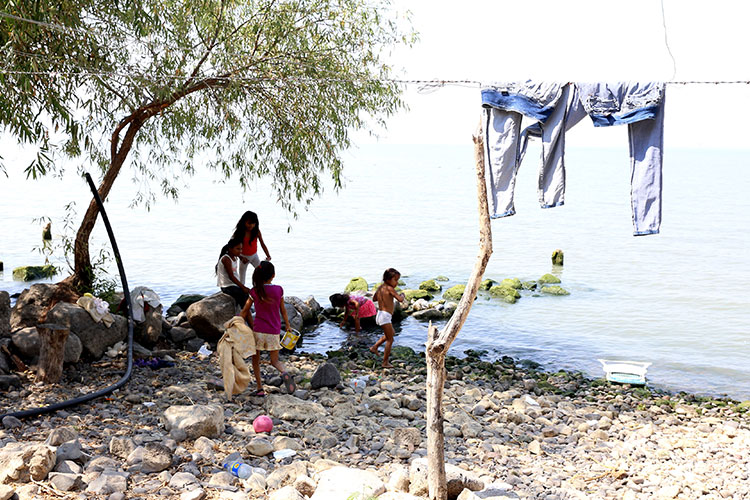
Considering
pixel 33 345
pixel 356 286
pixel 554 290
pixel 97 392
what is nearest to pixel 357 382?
pixel 97 392

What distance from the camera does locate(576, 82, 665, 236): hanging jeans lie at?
→ 23.4 ft

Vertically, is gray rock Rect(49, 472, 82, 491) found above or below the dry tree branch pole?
below

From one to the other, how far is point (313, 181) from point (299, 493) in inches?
268

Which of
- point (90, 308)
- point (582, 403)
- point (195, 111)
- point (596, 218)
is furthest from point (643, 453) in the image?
point (596, 218)

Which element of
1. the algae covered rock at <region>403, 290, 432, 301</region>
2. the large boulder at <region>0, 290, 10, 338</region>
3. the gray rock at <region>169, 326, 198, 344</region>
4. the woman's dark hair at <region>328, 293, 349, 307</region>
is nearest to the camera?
the large boulder at <region>0, 290, 10, 338</region>

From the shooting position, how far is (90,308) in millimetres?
9688

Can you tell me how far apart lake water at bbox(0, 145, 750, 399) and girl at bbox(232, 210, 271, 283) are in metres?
2.43

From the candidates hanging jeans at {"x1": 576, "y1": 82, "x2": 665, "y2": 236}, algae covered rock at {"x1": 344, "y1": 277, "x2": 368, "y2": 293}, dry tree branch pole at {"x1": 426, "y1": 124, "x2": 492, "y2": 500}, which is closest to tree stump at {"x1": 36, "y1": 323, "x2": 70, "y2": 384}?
dry tree branch pole at {"x1": 426, "y1": 124, "x2": 492, "y2": 500}

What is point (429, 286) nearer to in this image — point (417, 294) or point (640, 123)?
point (417, 294)

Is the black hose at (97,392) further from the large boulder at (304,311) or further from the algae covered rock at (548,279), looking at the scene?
the algae covered rock at (548,279)

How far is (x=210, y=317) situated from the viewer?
11.3m

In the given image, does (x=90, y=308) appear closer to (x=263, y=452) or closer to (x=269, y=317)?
(x=269, y=317)

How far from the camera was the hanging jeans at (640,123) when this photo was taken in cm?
713

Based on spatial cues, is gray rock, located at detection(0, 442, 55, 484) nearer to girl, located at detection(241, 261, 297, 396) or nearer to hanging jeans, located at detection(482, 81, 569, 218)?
girl, located at detection(241, 261, 297, 396)
